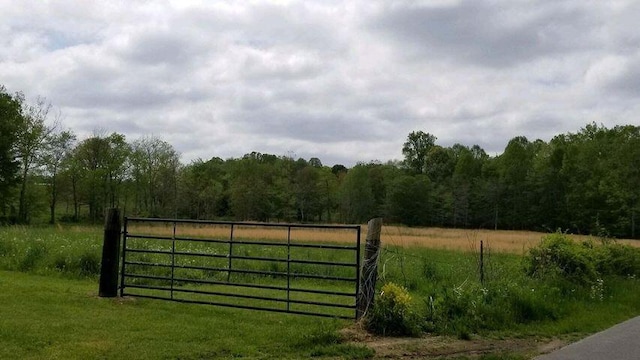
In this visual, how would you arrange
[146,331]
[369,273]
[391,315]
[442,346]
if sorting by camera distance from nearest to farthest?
[146,331] → [442,346] → [391,315] → [369,273]

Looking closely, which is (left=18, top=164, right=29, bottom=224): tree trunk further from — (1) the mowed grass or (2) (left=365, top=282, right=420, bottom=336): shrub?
(2) (left=365, top=282, right=420, bottom=336): shrub

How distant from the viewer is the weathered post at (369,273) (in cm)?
936

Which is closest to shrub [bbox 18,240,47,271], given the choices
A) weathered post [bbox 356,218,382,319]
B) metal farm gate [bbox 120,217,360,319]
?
metal farm gate [bbox 120,217,360,319]

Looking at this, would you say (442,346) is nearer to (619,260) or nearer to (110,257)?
(110,257)

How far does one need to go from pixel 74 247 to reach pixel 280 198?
6914cm

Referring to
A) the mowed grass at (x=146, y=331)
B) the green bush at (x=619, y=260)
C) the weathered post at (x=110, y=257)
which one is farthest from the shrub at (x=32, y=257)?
the green bush at (x=619, y=260)

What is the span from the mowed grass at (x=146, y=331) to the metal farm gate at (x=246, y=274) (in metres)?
0.52

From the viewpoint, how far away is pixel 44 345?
24.0 feet

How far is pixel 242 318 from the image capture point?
9656mm

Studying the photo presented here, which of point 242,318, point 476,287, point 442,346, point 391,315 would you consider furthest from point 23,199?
point 442,346

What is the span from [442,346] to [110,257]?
6688mm

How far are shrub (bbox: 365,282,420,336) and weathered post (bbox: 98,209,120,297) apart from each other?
5.31 m

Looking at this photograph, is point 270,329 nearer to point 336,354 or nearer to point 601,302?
point 336,354

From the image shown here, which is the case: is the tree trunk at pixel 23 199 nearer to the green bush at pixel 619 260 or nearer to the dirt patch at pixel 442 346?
the green bush at pixel 619 260
